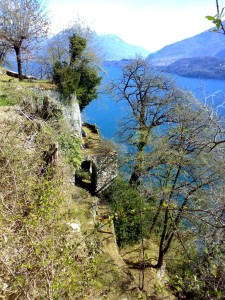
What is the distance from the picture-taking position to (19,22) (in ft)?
51.9

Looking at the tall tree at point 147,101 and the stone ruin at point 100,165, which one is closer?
the stone ruin at point 100,165

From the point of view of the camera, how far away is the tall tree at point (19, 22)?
51.7ft

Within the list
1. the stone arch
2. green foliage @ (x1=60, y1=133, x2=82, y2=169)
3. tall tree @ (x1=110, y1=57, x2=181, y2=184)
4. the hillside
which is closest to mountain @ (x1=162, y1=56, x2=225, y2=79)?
tall tree @ (x1=110, y1=57, x2=181, y2=184)

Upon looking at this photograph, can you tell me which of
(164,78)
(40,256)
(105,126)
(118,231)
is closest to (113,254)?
(118,231)

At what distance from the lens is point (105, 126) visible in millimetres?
32188

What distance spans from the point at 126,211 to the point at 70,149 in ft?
14.4

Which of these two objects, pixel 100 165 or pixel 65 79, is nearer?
pixel 100 165

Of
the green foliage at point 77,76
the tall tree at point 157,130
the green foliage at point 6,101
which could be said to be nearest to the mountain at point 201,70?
the tall tree at point 157,130

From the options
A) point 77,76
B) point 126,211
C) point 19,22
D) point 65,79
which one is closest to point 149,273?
point 126,211

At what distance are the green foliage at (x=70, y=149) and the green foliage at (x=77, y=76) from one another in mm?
Answer: 3766

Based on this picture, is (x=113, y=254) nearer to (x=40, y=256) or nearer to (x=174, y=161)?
(x=174, y=161)

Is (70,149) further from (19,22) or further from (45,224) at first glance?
(19,22)

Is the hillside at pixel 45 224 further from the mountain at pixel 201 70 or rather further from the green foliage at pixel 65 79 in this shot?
the mountain at pixel 201 70

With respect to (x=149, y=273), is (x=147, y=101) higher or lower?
higher
